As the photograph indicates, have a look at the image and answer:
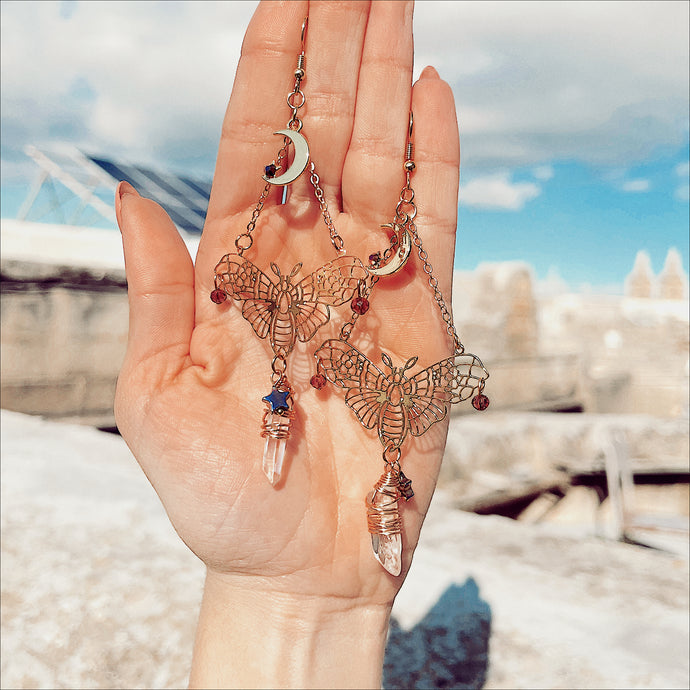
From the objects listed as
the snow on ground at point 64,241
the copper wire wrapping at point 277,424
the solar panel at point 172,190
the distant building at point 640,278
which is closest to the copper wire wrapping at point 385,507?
the copper wire wrapping at point 277,424

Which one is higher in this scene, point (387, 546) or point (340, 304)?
point (340, 304)

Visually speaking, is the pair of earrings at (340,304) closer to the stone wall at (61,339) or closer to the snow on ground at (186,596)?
the snow on ground at (186,596)

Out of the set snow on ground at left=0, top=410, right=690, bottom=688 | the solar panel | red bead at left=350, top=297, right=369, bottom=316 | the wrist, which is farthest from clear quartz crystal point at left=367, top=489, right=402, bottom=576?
the solar panel

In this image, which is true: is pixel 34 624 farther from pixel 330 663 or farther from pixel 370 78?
pixel 370 78

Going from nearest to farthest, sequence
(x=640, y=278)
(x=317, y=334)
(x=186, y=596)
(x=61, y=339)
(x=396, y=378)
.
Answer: (x=396, y=378), (x=317, y=334), (x=186, y=596), (x=61, y=339), (x=640, y=278)

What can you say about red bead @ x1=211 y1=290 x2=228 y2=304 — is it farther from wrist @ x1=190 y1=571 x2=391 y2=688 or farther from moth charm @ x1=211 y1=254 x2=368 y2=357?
wrist @ x1=190 y1=571 x2=391 y2=688

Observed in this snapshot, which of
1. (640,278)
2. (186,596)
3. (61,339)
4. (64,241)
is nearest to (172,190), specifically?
(64,241)

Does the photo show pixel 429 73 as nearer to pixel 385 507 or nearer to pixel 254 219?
pixel 254 219
